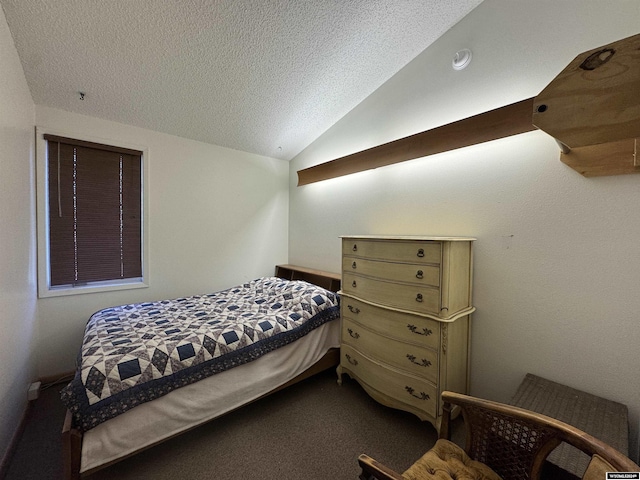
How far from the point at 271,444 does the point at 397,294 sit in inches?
50.9

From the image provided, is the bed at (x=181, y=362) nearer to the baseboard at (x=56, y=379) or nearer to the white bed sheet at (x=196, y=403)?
the white bed sheet at (x=196, y=403)

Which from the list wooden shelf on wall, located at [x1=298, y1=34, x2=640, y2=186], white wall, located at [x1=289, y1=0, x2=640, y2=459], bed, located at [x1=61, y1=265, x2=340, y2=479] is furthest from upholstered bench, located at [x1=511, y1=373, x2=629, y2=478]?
bed, located at [x1=61, y1=265, x2=340, y2=479]

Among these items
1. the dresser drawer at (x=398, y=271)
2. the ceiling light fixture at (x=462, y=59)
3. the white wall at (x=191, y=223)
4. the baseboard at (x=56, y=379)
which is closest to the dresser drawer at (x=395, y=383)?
the dresser drawer at (x=398, y=271)

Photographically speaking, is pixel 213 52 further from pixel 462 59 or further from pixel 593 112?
pixel 593 112

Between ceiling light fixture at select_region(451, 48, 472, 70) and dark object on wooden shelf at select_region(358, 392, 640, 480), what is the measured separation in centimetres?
222

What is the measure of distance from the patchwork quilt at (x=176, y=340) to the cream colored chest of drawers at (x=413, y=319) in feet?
1.77

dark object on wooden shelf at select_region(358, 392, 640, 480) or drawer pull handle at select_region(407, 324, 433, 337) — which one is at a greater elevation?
drawer pull handle at select_region(407, 324, 433, 337)

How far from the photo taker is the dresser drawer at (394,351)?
1.59m

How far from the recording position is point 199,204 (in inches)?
118

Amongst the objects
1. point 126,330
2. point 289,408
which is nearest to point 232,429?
point 289,408

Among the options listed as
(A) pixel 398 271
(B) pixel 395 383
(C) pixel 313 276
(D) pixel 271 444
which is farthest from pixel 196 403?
(C) pixel 313 276

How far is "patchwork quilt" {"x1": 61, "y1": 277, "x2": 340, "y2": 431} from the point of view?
50.5 inches

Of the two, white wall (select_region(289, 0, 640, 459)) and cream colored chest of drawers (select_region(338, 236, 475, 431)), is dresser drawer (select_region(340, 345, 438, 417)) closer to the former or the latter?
cream colored chest of drawers (select_region(338, 236, 475, 431))

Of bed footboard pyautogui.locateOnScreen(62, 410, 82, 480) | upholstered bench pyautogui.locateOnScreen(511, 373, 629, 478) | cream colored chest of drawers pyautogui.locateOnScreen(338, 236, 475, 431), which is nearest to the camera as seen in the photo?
upholstered bench pyautogui.locateOnScreen(511, 373, 629, 478)
